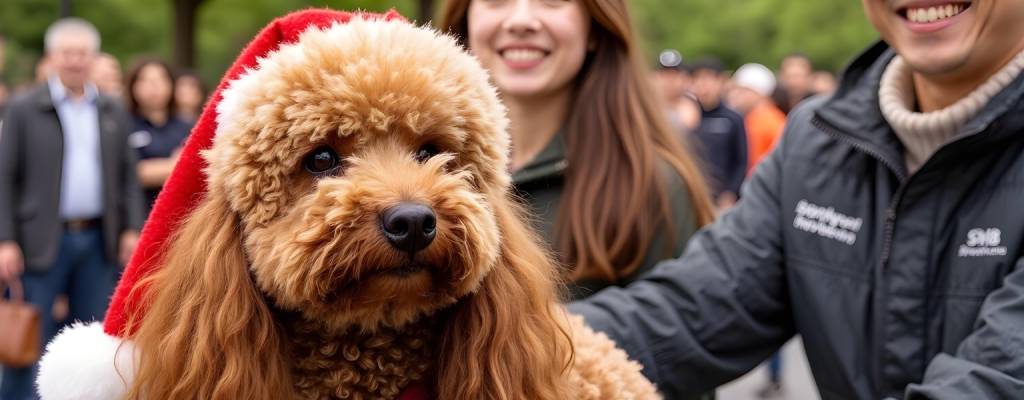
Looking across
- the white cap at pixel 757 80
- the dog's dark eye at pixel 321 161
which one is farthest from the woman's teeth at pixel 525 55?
the white cap at pixel 757 80

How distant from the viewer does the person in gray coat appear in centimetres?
625

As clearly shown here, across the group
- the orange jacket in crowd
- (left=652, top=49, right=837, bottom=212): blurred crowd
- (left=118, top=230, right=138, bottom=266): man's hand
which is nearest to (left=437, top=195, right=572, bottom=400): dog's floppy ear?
(left=118, top=230, right=138, bottom=266): man's hand

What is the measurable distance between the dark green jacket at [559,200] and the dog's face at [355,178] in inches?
39.6

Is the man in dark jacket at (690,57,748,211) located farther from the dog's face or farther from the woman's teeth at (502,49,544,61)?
the dog's face

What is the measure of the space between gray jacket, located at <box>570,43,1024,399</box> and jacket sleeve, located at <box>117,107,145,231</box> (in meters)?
4.75

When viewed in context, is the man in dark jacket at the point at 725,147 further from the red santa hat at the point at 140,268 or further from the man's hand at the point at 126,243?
the red santa hat at the point at 140,268

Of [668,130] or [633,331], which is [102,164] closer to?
[668,130]

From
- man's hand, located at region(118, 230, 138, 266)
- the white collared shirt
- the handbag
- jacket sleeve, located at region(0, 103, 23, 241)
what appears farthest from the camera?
man's hand, located at region(118, 230, 138, 266)

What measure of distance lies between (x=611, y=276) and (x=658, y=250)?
0.53 ft

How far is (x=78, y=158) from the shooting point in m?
6.52

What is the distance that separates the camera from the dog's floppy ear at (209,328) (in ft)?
5.68

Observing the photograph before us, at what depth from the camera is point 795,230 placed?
258 cm

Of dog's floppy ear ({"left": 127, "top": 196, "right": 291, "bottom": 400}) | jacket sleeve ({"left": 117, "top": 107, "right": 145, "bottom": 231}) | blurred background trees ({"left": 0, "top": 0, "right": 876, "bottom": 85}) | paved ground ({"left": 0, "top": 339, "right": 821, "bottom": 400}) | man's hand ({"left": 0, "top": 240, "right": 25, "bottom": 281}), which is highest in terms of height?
dog's floppy ear ({"left": 127, "top": 196, "right": 291, "bottom": 400})

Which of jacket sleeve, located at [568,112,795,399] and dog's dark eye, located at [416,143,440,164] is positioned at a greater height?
dog's dark eye, located at [416,143,440,164]
